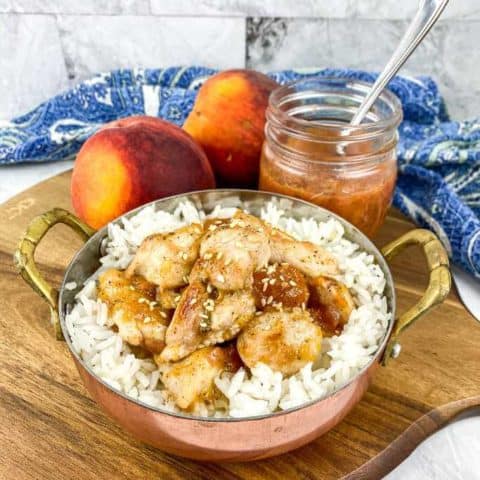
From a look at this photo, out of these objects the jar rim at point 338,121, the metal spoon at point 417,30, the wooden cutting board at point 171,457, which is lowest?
the wooden cutting board at point 171,457

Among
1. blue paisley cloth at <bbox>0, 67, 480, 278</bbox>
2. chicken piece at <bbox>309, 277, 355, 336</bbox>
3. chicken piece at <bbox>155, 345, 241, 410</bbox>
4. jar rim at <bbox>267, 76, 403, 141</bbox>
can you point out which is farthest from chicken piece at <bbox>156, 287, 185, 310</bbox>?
blue paisley cloth at <bbox>0, 67, 480, 278</bbox>

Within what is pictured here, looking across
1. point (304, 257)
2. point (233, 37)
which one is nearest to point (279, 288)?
point (304, 257)

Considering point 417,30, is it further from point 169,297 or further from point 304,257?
point 169,297

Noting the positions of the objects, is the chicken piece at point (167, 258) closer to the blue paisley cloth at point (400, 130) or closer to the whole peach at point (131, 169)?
the whole peach at point (131, 169)

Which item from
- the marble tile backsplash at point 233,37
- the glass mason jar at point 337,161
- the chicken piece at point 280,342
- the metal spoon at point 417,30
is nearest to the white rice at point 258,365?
the chicken piece at point 280,342

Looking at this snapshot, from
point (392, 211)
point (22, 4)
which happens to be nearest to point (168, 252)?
point (392, 211)

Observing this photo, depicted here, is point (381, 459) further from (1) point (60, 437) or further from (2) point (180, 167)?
(2) point (180, 167)
